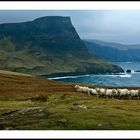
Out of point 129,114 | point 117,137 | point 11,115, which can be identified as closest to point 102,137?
point 117,137

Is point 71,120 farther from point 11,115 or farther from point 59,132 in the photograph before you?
point 11,115

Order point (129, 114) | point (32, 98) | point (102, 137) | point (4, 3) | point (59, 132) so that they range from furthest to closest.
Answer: point (32, 98) < point (4, 3) < point (129, 114) < point (59, 132) < point (102, 137)

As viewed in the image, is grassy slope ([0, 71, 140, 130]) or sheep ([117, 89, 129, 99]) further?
sheep ([117, 89, 129, 99])

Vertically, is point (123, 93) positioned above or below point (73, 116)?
below

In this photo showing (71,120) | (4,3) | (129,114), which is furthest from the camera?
(4,3)

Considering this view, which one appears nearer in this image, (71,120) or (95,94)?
(71,120)

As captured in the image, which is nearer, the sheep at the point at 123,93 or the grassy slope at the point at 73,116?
the grassy slope at the point at 73,116

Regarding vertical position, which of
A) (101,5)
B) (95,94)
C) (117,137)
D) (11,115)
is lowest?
(95,94)

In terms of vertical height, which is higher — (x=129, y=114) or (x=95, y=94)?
(x=129, y=114)

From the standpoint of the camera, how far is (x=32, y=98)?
65.9 metres

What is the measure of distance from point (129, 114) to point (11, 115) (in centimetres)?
1380

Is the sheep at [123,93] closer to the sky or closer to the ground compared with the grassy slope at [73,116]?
closer to the ground

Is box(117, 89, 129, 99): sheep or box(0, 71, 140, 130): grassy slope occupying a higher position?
box(0, 71, 140, 130): grassy slope

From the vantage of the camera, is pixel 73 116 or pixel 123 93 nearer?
pixel 73 116
